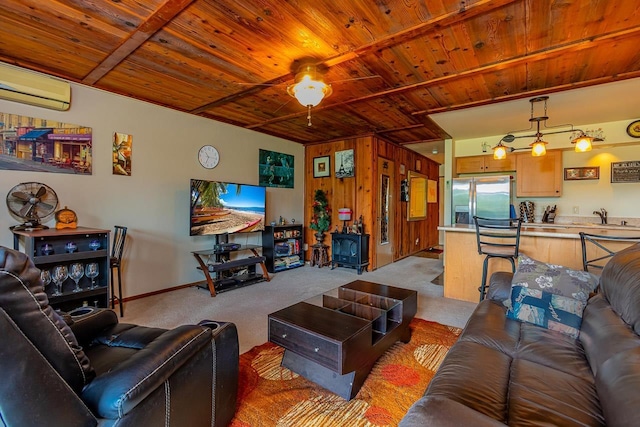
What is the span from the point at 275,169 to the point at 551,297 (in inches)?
176

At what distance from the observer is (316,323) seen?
76.0 inches

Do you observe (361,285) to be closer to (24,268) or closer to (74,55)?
(24,268)

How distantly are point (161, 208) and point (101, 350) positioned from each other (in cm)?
274

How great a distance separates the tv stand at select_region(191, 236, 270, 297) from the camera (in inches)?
157

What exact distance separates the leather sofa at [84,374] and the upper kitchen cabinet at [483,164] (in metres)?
5.48

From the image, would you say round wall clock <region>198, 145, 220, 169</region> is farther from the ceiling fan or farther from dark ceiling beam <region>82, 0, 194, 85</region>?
the ceiling fan

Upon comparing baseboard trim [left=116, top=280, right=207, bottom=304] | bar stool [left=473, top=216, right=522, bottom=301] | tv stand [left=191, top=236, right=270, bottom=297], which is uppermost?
bar stool [left=473, top=216, right=522, bottom=301]

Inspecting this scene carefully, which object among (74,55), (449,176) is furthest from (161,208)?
(449,176)

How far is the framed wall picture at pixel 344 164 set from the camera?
5.52m

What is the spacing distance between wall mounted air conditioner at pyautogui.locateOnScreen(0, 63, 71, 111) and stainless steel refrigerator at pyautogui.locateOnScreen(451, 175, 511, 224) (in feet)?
18.7

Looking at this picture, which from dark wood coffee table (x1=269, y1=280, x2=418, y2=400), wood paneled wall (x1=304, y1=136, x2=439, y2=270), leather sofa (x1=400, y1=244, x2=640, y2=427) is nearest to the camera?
leather sofa (x1=400, y1=244, x2=640, y2=427)

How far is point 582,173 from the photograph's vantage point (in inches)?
192

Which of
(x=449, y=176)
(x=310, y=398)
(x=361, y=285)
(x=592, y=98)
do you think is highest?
(x=592, y=98)

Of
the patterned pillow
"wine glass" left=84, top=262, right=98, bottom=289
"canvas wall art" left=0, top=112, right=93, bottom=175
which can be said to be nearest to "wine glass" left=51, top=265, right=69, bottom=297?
"wine glass" left=84, top=262, right=98, bottom=289
